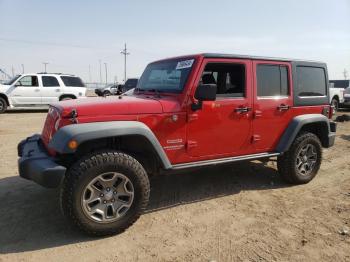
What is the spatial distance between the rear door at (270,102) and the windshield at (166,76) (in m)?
1.07

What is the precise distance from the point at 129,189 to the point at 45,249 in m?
1.00

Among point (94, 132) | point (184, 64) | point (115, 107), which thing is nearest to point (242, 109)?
point (184, 64)

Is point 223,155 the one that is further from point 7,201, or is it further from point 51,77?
point 51,77

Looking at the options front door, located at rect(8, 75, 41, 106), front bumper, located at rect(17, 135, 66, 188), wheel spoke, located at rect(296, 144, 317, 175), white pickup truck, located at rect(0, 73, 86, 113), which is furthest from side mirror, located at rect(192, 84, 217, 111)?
front door, located at rect(8, 75, 41, 106)

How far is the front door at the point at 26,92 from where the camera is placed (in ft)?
50.1

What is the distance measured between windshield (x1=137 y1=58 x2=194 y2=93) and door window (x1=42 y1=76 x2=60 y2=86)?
461 inches

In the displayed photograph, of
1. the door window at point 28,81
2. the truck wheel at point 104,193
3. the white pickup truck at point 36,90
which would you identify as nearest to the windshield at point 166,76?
the truck wheel at point 104,193

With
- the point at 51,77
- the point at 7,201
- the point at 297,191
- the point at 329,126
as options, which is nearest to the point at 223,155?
the point at 297,191

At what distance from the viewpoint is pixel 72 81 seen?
16.3 m

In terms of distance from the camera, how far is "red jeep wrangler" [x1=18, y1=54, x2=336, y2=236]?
3.55 meters

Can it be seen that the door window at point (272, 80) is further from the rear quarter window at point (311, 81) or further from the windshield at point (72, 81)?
the windshield at point (72, 81)

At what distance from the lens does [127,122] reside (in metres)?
3.75

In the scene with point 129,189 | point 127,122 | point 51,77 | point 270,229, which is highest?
point 51,77

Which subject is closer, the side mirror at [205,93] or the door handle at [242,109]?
the side mirror at [205,93]
